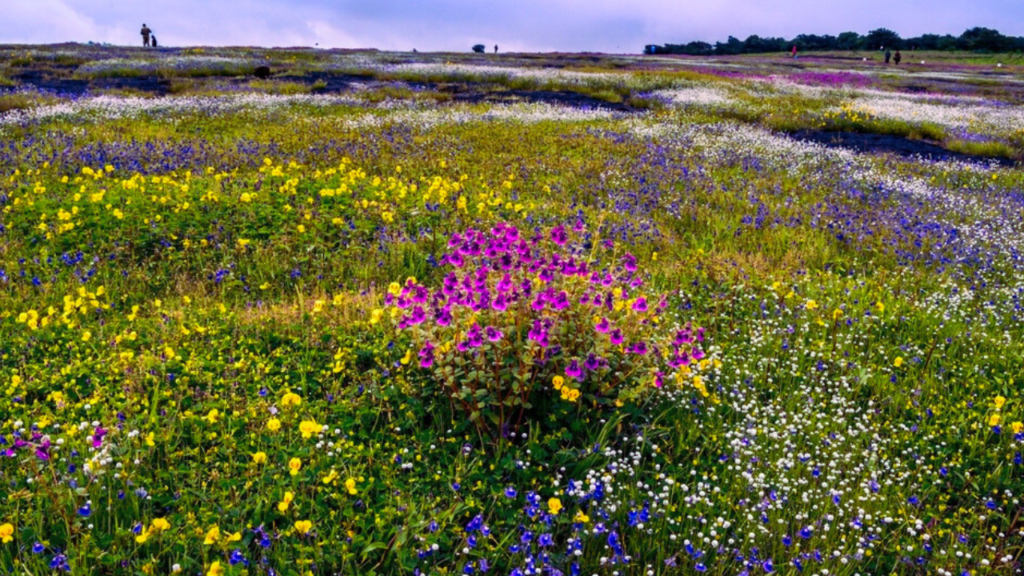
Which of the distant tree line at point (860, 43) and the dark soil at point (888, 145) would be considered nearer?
the dark soil at point (888, 145)

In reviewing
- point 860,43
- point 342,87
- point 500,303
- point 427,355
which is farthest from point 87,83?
point 860,43

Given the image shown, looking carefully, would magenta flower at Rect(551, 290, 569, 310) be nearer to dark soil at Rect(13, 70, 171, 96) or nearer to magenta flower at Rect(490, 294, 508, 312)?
magenta flower at Rect(490, 294, 508, 312)

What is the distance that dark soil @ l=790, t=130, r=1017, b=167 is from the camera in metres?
14.8

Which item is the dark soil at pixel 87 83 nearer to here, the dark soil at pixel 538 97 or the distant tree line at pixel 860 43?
the dark soil at pixel 538 97

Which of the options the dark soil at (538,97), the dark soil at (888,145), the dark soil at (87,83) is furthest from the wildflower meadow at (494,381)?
the dark soil at (87,83)

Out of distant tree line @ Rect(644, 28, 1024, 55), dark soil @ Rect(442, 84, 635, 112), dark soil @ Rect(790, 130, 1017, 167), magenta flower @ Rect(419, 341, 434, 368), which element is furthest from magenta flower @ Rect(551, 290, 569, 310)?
distant tree line @ Rect(644, 28, 1024, 55)

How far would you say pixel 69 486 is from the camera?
9.75 feet

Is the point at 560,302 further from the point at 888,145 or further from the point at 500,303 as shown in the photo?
the point at 888,145

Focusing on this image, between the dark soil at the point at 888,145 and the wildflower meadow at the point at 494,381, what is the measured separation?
6.37m

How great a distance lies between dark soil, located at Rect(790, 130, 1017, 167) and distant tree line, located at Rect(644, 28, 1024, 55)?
81.2 metres

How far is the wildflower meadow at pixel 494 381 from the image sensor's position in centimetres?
301

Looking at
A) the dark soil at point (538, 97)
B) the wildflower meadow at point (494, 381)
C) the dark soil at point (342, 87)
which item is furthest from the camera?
the dark soil at point (342, 87)

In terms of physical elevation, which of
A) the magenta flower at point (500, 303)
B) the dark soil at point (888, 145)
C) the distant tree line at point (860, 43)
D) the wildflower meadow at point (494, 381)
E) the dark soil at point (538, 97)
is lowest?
the wildflower meadow at point (494, 381)

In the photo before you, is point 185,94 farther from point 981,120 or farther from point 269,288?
point 981,120
